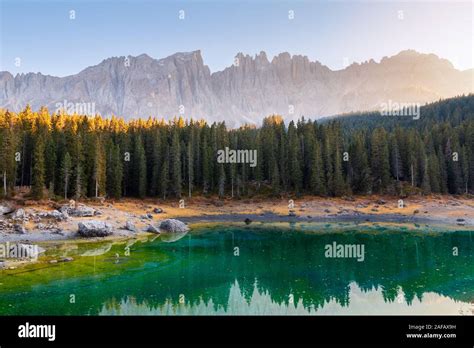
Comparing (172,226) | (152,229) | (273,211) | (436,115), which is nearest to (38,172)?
(152,229)

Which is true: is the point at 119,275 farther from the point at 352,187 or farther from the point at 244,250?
the point at 352,187

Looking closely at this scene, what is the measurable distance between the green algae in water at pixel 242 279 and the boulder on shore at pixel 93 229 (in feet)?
12.1

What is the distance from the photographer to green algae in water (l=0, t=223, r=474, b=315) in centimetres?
1928

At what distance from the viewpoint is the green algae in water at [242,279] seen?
63.3 ft

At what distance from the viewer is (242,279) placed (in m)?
25.5

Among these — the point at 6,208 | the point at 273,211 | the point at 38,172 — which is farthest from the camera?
the point at 273,211

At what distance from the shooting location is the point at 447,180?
82188 millimetres

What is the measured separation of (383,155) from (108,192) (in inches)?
2492

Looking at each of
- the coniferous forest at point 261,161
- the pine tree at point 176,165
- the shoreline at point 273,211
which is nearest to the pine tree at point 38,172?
the shoreline at point 273,211

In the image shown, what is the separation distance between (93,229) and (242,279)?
25.7 m

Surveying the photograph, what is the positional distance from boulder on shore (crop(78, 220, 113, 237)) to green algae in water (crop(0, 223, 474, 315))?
3685 mm

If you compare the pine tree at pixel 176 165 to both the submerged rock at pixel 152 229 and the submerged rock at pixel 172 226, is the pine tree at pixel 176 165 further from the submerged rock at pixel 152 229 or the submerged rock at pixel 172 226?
the submerged rock at pixel 152 229
